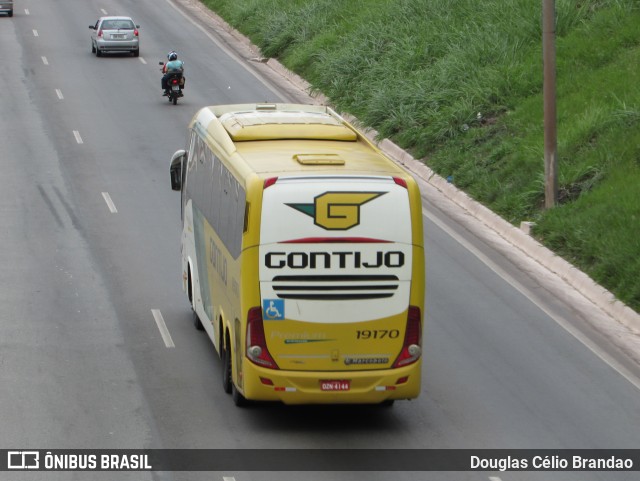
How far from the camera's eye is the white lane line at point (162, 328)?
1873cm

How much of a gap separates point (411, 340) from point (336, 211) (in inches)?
70.3

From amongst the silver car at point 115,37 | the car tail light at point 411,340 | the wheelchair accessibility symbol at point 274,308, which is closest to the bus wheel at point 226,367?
the wheelchair accessibility symbol at point 274,308

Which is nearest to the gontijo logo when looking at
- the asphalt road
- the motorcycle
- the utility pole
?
the asphalt road

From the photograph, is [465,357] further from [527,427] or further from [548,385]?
Result: [527,427]

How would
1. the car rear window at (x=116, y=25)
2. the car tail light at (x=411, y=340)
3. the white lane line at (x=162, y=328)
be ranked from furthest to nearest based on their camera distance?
the car rear window at (x=116, y=25) < the white lane line at (x=162, y=328) < the car tail light at (x=411, y=340)

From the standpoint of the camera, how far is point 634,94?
28.1m

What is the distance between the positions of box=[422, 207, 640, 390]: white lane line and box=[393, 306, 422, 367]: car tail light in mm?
4104

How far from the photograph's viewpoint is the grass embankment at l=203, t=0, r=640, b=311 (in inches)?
936

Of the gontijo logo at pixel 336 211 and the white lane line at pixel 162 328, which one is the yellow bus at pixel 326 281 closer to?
the gontijo logo at pixel 336 211

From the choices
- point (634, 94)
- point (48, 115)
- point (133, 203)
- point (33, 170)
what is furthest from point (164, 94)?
point (634, 94)

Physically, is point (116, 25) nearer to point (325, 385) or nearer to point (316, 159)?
point (316, 159)

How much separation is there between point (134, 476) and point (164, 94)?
2668cm

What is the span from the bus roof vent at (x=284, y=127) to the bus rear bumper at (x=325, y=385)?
134 inches

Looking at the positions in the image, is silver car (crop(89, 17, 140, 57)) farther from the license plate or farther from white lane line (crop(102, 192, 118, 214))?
the license plate
